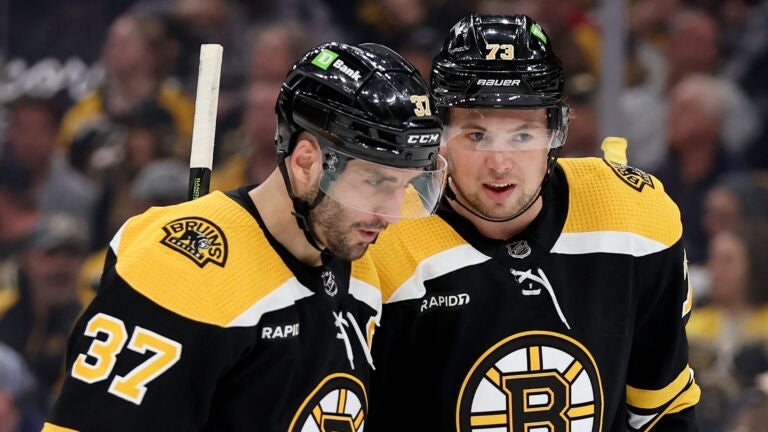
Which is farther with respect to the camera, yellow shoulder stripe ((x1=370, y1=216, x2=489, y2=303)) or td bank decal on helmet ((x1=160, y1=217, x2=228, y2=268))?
yellow shoulder stripe ((x1=370, y1=216, x2=489, y2=303))

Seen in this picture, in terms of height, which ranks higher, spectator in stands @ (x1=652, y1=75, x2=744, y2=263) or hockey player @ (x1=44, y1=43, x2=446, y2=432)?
spectator in stands @ (x1=652, y1=75, x2=744, y2=263)

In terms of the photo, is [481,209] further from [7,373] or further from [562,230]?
[7,373]

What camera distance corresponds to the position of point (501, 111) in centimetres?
203

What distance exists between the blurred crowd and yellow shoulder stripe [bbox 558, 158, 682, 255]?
137cm

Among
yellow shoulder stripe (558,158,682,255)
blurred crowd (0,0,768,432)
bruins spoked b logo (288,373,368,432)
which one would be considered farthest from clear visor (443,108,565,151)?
blurred crowd (0,0,768,432)

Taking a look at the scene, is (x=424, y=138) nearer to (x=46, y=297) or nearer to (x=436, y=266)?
(x=436, y=266)

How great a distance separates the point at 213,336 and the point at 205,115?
0.55 meters

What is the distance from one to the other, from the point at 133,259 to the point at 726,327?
2.27 meters

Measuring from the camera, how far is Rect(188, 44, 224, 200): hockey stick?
82.3 inches

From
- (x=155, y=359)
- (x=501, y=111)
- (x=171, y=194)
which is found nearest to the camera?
(x=155, y=359)

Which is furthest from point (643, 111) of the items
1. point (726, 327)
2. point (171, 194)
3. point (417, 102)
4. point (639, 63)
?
point (417, 102)

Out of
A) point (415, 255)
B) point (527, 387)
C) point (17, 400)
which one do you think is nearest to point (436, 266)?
point (415, 255)

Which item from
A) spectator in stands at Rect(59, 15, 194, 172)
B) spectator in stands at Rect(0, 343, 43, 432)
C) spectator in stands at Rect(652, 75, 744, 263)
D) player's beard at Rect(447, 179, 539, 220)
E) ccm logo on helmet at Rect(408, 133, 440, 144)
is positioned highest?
spectator in stands at Rect(59, 15, 194, 172)

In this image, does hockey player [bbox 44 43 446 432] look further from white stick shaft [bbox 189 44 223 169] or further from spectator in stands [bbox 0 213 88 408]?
spectator in stands [bbox 0 213 88 408]
